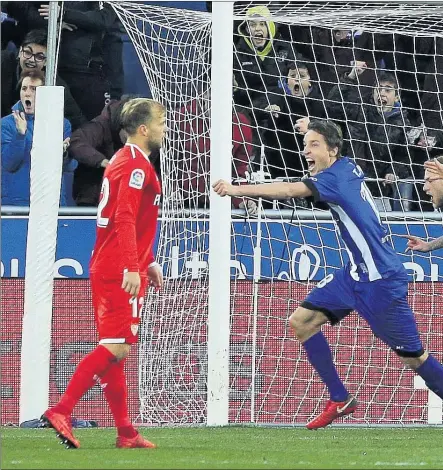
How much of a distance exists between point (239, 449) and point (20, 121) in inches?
211

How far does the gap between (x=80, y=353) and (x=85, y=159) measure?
201cm

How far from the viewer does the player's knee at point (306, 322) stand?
8.43 meters

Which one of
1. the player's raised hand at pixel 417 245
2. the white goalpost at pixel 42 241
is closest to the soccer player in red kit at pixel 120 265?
the white goalpost at pixel 42 241

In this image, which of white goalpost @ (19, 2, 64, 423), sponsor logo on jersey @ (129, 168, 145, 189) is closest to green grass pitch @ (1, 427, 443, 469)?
white goalpost @ (19, 2, 64, 423)

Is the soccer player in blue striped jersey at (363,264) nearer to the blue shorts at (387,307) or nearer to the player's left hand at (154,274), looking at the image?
the blue shorts at (387,307)

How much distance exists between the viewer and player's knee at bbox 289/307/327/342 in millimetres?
8430

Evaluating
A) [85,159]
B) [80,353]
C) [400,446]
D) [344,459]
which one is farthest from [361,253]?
[85,159]

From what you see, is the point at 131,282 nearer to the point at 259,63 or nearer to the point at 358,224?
the point at 358,224

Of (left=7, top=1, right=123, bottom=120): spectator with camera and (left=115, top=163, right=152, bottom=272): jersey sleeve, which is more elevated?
(left=7, top=1, right=123, bottom=120): spectator with camera

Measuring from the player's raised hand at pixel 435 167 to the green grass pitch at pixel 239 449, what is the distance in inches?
73.0

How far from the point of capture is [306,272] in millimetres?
10344

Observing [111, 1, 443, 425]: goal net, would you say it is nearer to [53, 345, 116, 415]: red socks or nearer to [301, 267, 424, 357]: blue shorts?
[301, 267, 424, 357]: blue shorts

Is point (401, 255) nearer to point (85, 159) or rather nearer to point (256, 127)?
point (256, 127)

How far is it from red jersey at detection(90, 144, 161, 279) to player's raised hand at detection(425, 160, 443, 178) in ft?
8.23
